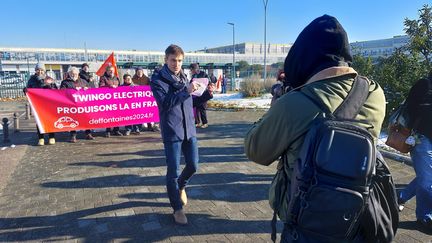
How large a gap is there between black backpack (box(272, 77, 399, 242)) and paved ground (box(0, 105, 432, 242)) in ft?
6.85

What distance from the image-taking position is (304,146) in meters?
1.46

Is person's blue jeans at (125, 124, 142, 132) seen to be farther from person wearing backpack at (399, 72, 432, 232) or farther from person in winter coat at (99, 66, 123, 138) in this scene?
person wearing backpack at (399, 72, 432, 232)

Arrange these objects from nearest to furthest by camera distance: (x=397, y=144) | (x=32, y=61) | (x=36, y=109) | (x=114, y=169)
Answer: (x=397, y=144)
(x=114, y=169)
(x=36, y=109)
(x=32, y=61)

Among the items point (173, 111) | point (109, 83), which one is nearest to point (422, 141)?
point (173, 111)

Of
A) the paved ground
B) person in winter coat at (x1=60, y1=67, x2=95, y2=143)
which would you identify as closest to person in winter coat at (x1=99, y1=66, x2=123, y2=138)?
person in winter coat at (x1=60, y1=67, x2=95, y2=143)

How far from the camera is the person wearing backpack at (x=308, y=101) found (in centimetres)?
154

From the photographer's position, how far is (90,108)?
8.62 m

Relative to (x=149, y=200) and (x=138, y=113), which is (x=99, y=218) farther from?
(x=138, y=113)

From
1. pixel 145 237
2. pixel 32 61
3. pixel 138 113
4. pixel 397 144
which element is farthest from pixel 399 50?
pixel 32 61

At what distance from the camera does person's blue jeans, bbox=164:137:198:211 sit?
145 inches

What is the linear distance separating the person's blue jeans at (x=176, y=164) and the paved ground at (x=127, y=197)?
339mm

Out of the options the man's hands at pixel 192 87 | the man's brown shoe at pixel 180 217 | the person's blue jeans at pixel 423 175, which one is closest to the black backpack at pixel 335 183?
the man's hands at pixel 192 87

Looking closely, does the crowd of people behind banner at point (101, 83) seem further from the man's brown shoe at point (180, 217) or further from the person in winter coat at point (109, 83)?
the man's brown shoe at point (180, 217)

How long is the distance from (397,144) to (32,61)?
271 feet
